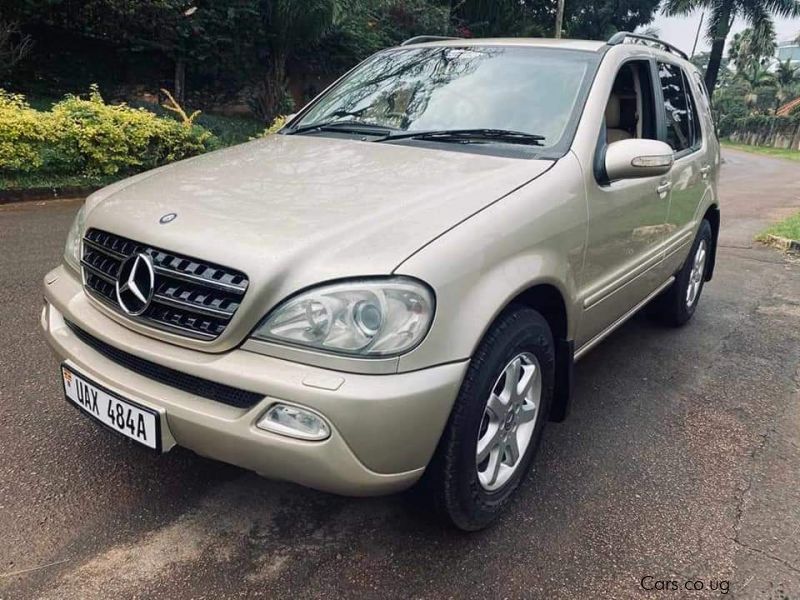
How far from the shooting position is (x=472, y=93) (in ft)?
9.52

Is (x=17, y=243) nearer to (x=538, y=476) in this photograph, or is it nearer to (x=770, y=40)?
(x=538, y=476)

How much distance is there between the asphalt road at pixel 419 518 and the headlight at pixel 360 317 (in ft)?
2.61

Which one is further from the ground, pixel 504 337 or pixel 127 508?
pixel 504 337

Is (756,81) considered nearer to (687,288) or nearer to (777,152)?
(777,152)

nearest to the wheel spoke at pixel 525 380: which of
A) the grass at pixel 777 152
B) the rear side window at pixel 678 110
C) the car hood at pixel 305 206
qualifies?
the car hood at pixel 305 206

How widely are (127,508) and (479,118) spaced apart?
81.4 inches

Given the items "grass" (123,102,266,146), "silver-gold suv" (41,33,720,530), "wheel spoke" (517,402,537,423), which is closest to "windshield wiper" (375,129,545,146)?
"silver-gold suv" (41,33,720,530)

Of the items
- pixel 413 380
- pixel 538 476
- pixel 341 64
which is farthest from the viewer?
pixel 341 64

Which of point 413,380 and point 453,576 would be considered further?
point 453,576

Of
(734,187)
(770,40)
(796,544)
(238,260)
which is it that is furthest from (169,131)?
(770,40)

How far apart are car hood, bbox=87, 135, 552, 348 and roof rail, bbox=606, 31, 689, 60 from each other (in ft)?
3.87

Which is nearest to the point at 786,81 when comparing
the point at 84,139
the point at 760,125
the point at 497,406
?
the point at 760,125

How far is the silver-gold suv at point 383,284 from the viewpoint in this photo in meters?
1.75

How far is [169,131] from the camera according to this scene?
8375mm
